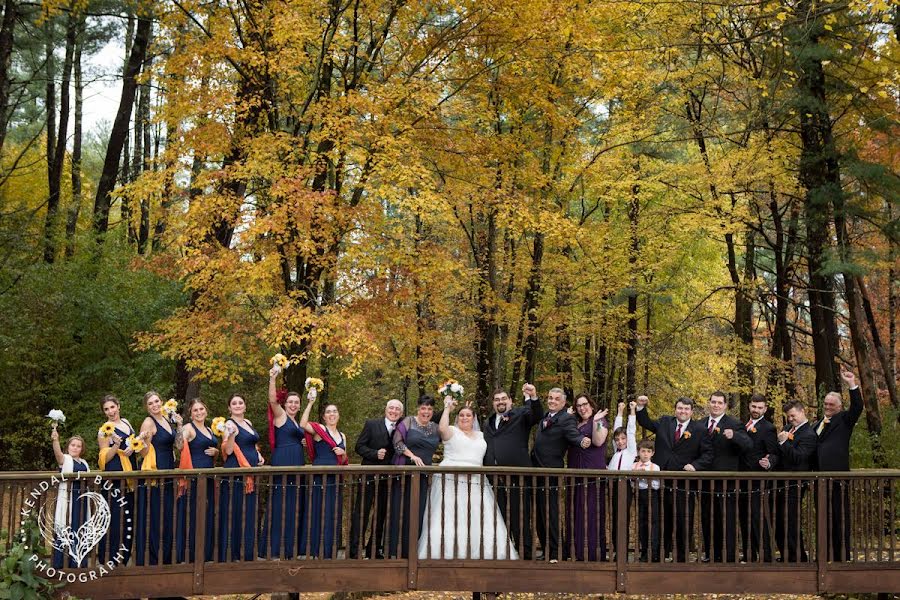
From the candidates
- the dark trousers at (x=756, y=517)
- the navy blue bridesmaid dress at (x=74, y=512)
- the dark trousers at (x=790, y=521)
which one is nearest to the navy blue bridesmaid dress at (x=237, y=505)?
the navy blue bridesmaid dress at (x=74, y=512)

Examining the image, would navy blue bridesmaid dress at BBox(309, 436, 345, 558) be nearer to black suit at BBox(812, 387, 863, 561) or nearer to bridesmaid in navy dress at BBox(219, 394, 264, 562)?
bridesmaid in navy dress at BBox(219, 394, 264, 562)

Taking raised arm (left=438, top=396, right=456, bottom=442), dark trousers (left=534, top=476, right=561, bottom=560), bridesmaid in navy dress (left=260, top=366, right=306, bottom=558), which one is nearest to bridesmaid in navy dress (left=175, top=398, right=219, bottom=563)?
bridesmaid in navy dress (left=260, top=366, right=306, bottom=558)

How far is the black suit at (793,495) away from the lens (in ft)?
24.5

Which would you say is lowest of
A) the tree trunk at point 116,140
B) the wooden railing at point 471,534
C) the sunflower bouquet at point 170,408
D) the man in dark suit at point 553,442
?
the wooden railing at point 471,534

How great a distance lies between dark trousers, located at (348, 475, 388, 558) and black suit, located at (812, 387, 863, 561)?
3.97 meters

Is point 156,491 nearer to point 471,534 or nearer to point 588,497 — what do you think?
point 471,534

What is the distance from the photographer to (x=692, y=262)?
19.6 metres

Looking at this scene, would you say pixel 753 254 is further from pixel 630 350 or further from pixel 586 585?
pixel 586 585

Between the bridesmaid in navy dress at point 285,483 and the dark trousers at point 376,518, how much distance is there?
0.48 meters

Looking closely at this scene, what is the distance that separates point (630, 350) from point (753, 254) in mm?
3278

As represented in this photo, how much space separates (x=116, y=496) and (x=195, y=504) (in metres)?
0.67

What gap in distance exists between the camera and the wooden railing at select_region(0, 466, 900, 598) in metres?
7.12

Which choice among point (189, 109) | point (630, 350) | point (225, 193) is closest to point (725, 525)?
point (225, 193)

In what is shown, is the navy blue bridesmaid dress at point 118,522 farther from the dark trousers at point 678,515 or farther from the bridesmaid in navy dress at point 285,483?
the dark trousers at point 678,515
